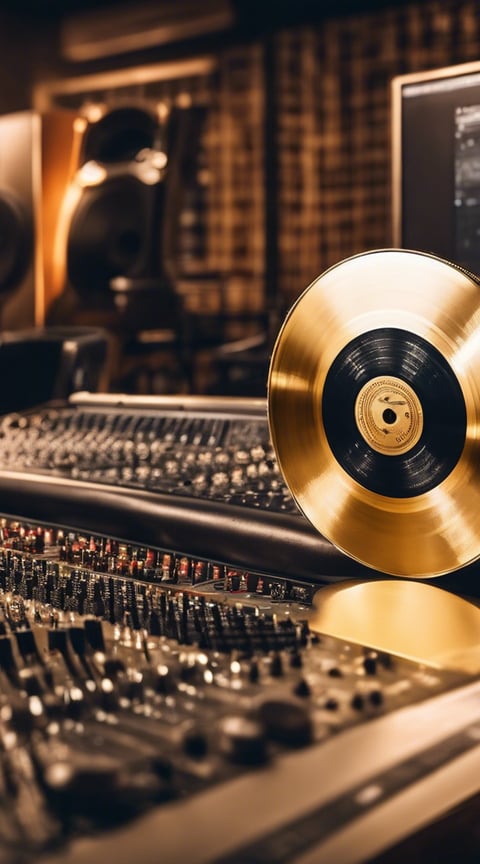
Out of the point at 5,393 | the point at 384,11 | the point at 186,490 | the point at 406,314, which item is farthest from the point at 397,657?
the point at 384,11

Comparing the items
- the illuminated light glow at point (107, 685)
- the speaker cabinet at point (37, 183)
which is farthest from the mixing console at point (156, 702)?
the speaker cabinet at point (37, 183)

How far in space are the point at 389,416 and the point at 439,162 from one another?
2.20 feet

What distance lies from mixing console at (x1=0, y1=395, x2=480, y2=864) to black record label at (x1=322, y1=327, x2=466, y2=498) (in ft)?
0.33

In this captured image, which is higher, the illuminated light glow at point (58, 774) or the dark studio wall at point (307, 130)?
the dark studio wall at point (307, 130)

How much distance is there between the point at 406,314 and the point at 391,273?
0.10 feet

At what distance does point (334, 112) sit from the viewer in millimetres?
5402

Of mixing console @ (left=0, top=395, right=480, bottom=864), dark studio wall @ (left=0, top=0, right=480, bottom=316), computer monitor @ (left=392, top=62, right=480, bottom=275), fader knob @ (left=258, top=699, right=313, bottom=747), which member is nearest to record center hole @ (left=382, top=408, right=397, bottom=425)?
mixing console @ (left=0, top=395, right=480, bottom=864)

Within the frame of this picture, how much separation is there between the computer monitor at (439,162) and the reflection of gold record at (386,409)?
534 millimetres

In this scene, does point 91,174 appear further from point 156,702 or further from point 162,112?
point 156,702

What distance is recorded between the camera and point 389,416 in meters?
0.71

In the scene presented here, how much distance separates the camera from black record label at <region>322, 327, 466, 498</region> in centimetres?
69

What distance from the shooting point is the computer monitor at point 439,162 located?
1230 mm

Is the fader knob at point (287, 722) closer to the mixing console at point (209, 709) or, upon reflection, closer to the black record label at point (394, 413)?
the mixing console at point (209, 709)

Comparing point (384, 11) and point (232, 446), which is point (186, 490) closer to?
point (232, 446)
